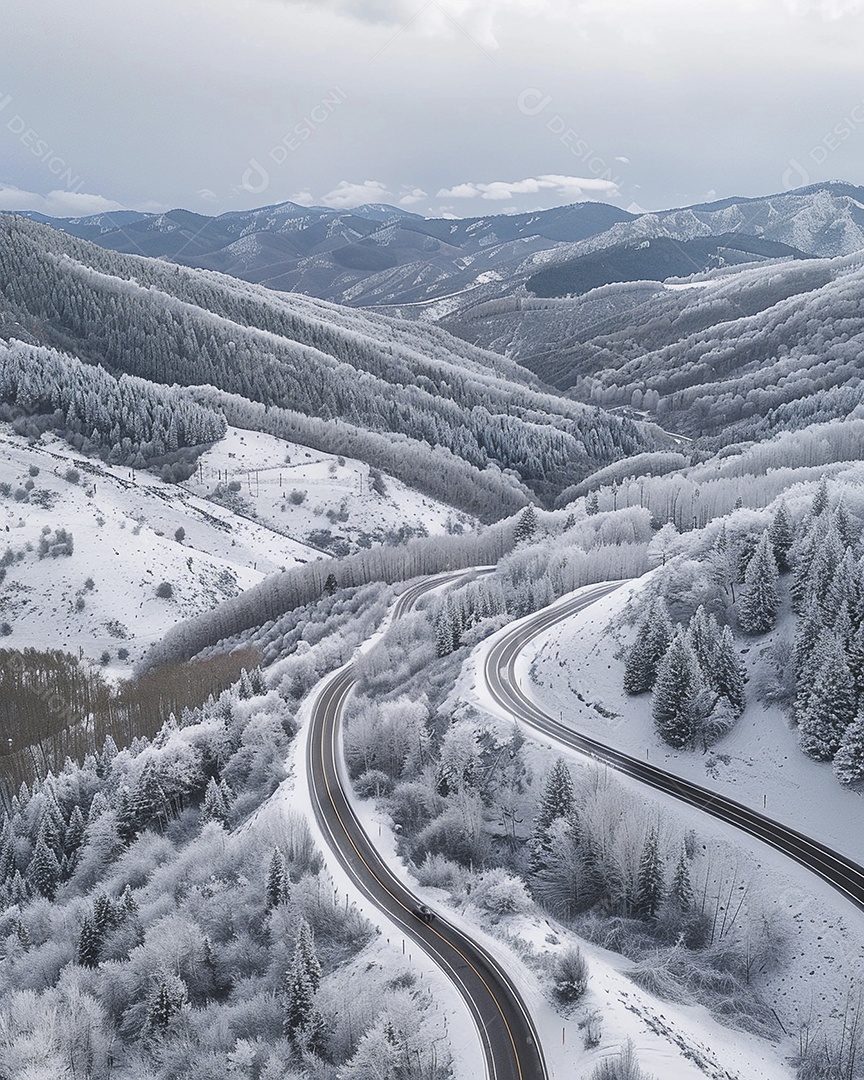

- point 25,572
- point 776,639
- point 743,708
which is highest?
point 776,639

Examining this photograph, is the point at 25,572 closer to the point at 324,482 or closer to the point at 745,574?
the point at 324,482

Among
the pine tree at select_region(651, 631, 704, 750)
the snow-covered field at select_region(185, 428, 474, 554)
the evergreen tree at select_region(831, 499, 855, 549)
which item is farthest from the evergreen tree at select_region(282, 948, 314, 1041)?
the snow-covered field at select_region(185, 428, 474, 554)

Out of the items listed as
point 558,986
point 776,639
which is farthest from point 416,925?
point 776,639

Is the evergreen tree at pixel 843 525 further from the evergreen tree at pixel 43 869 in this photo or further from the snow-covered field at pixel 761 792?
the evergreen tree at pixel 43 869

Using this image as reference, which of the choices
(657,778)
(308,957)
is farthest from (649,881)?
(308,957)

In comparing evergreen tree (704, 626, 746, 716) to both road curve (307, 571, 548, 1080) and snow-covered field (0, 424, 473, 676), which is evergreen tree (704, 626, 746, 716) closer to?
road curve (307, 571, 548, 1080)

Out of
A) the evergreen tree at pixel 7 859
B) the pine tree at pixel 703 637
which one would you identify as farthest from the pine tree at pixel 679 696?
the evergreen tree at pixel 7 859

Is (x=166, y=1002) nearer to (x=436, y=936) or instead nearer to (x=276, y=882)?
(x=276, y=882)
